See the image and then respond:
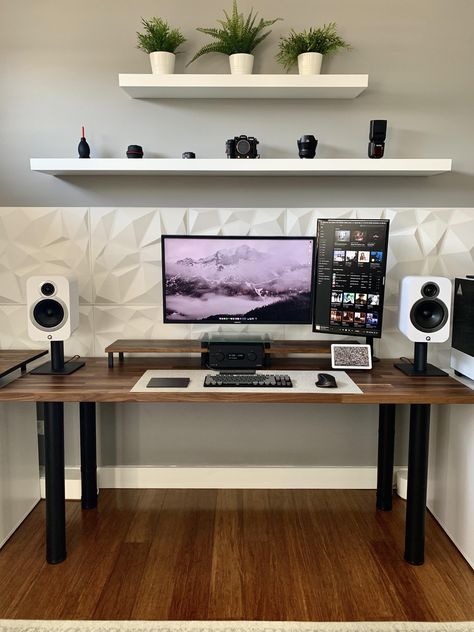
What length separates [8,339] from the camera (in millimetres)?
2693

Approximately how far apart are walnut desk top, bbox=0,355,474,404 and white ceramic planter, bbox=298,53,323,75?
1322 millimetres

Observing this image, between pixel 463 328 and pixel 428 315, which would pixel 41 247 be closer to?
pixel 428 315

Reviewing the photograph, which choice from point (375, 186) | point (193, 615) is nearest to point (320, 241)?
point (375, 186)

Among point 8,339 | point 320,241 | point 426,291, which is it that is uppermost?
point 320,241

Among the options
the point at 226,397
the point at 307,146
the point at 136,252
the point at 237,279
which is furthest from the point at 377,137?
the point at 226,397

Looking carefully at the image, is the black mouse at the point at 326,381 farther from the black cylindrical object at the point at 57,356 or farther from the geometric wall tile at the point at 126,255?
the black cylindrical object at the point at 57,356

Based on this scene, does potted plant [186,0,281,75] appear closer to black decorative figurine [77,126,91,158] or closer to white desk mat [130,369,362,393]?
black decorative figurine [77,126,91,158]

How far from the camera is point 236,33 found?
2.40 meters

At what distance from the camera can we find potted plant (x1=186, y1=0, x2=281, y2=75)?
2400 mm

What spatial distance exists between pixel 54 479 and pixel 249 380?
857 millimetres

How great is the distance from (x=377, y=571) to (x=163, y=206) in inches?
72.8

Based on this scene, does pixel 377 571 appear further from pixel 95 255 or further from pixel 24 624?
pixel 95 255

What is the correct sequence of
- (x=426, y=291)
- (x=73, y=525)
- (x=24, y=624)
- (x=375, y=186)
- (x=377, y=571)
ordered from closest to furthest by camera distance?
(x=24, y=624) < (x=377, y=571) < (x=426, y=291) < (x=73, y=525) < (x=375, y=186)

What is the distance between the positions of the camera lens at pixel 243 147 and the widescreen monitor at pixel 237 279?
386 millimetres
